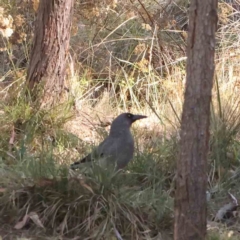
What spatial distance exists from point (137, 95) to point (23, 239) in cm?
532

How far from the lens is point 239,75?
9438 millimetres

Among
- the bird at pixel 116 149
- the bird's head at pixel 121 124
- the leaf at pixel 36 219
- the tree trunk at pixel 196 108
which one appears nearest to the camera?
the tree trunk at pixel 196 108

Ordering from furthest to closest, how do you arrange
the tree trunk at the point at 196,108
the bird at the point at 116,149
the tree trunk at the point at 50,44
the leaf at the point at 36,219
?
the tree trunk at the point at 50,44 → the bird at the point at 116,149 → the leaf at the point at 36,219 → the tree trunk at the point at 196,108

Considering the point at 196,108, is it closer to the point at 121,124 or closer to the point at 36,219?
the point at 36,219

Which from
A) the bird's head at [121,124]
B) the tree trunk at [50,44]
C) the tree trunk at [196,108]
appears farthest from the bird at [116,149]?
the tree trunk at [50,44]

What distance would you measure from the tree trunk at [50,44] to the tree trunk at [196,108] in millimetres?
4035

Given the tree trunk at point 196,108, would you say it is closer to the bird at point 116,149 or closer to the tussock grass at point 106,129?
the tussock grass at point 106,129

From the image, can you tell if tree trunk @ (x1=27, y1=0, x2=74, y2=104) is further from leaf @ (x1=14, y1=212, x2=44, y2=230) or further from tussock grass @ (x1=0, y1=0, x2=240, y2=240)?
leaf @ (x1=14, y1=212, x2=44, y2=230)

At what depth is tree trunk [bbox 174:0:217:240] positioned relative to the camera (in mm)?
3672

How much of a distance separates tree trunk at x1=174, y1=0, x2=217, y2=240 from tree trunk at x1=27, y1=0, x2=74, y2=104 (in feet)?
13.2

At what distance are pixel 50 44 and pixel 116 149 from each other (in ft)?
7.80

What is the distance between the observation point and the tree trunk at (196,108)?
367cm

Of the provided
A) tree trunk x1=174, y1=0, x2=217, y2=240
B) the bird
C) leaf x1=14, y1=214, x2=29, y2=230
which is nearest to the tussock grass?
leaf x1=14, y1=214, x2=29, y2=230

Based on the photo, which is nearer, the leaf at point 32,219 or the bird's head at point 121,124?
the leaf at point 32,219
